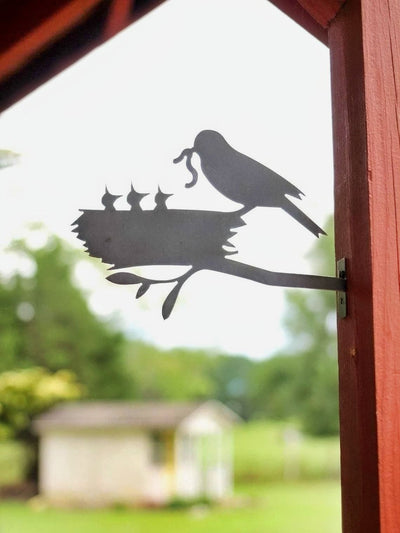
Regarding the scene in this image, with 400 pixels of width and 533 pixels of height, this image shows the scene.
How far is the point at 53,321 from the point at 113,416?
151 cm

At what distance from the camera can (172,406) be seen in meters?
8.39

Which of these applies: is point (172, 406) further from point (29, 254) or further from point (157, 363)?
point (29, 254)

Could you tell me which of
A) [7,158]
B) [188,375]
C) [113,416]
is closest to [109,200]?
[7,158]

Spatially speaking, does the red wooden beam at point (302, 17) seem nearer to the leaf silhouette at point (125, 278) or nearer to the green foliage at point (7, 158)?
the leaf silhouette at point (125, 278)

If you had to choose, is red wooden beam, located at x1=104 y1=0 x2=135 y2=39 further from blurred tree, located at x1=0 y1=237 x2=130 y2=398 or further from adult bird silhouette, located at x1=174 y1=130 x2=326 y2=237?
blurred tree, located at x1=0 y1=237 x2=130 y2=398

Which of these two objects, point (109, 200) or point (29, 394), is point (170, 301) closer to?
point (109, 200)

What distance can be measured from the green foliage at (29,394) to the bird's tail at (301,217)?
6.25 meters

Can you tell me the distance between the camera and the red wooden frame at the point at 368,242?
1.44 feet

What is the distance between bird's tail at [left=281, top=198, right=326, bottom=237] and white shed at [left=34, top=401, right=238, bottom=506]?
7.53 m

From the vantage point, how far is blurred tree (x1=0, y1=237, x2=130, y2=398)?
28.2 feet

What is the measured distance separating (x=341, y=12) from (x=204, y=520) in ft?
23.7

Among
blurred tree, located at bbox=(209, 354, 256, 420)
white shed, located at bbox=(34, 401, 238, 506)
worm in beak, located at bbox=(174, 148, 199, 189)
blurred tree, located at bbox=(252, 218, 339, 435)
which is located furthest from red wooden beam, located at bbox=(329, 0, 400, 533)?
blurred tree, located at bbox=(209, 354, 256, 420)

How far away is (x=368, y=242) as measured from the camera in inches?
18.2

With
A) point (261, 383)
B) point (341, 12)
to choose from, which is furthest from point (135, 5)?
point (261, 383)
